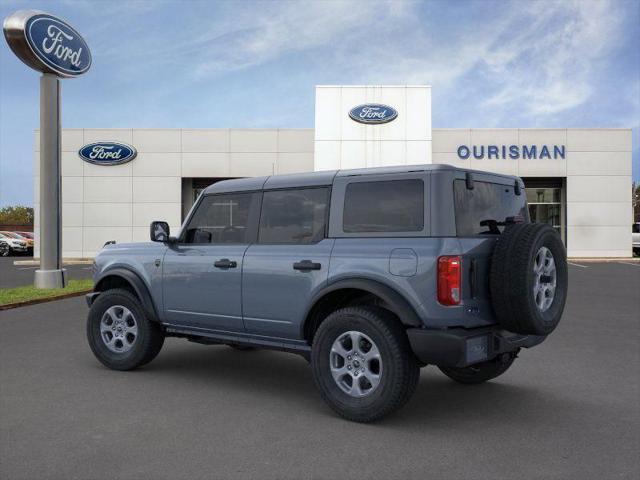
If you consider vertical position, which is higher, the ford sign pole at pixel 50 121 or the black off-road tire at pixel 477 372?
the ford sign pole at pixel 50 121

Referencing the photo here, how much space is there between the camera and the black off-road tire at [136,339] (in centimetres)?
608

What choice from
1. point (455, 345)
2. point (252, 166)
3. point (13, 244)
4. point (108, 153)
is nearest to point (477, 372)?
point (455, 345)

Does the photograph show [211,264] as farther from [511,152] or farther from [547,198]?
[547,198]

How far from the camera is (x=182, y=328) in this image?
19.3 ft

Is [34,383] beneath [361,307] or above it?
beneath

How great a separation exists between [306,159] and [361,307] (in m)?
25.6

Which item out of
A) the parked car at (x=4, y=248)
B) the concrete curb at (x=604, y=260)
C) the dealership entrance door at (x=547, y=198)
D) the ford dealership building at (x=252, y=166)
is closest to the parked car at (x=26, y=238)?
the parked car at (x=4, y=248)

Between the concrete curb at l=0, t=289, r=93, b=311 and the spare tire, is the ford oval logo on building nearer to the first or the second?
the concrete curb at l=0, t=289, r=93, b=311

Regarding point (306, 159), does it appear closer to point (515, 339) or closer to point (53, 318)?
point (53, 318)

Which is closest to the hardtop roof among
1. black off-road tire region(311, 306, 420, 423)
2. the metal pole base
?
black off-road tire region(311, 306, 420, 423)

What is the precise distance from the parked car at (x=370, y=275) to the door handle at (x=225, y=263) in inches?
0.6

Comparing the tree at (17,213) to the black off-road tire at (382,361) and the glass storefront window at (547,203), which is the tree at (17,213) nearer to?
the glass storefront window at (547,203)

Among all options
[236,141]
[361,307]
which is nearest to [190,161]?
[236,141]

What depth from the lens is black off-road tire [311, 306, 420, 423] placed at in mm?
4293
